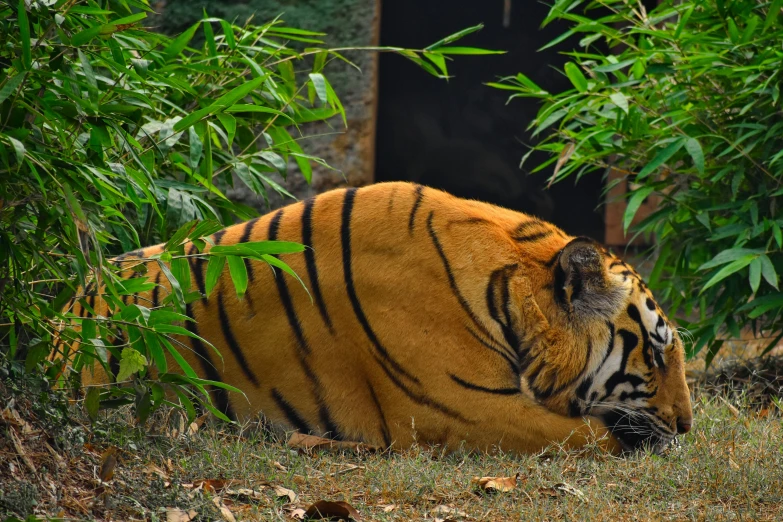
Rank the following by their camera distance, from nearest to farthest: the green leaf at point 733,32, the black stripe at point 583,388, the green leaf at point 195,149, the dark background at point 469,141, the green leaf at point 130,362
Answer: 1. the green leaf at point 130,362
2. the green leaf at point 195,149
3. the black stripe at point 583,388
4. the green leaf at point 733,32
5. the dark background at point 469,141

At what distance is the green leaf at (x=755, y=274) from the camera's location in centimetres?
380

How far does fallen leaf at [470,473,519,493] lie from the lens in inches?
104

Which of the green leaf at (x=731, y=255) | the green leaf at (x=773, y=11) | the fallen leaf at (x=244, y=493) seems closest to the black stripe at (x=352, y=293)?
the fallen leaf at (x=244, y=493)

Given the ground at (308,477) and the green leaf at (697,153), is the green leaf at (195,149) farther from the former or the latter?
the green leaf at (697,153)

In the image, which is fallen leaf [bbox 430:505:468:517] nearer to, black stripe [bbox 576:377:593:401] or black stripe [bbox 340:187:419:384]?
black stripe [bbox 340:187:419:384]

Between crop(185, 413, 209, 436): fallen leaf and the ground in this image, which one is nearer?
the ground

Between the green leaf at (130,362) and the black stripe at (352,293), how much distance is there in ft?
3.22

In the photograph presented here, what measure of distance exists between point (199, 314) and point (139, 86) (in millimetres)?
895

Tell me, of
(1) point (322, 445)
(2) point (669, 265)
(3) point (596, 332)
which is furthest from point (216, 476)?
(2) point (669, 265)

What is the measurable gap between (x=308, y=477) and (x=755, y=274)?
2.12 m

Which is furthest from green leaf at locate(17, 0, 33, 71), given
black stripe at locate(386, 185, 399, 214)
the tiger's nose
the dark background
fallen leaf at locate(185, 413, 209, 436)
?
the dark background

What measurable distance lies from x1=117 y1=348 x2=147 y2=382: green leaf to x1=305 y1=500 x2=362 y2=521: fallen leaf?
1.79 ft

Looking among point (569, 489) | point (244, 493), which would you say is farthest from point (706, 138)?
point (244, 493)

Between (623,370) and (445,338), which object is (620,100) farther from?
(445,338)
